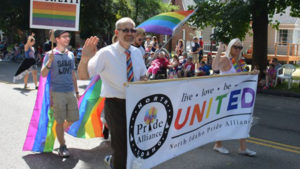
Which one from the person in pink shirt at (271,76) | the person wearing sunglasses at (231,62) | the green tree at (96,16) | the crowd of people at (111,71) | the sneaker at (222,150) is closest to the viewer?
the crowd of people at (111,71)

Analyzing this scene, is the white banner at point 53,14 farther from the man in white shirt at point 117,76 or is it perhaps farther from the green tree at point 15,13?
the green tree at point 15,13

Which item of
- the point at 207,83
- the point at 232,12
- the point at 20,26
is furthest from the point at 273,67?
the point at 20,26

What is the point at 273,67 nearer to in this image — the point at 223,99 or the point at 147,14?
the point at 223,99

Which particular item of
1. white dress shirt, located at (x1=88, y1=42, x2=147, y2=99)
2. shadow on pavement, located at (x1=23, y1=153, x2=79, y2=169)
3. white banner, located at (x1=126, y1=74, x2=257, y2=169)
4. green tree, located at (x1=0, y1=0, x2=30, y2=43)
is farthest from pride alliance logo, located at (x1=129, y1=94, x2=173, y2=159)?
green tree, located at (x1=0, y1=0, x2=30, y2=43)

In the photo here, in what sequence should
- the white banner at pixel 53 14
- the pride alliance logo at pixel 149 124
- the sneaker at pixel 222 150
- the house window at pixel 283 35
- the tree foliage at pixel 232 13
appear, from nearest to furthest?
1. the pride alliance logo at pixel 149 124
2. the white banner at pixel 53 14
3. the sneaker at pixel 222 150
4. the tree foliage at pixel 232 13
5. the house window at pixel 283 35

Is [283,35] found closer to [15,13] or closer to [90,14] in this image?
[90,14]

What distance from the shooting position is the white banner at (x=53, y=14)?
16.6 feet

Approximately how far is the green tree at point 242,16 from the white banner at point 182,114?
8720 mm

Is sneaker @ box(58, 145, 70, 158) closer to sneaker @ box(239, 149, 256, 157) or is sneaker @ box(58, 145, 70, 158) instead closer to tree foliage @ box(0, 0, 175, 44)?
sneaker @ box(239, 149, 256, 157)

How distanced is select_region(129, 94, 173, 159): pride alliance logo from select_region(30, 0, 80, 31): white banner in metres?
1.99

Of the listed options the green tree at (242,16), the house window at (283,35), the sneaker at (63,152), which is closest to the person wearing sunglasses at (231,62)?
the sneaker at (63,152)

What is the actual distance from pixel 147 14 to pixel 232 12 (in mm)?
22948

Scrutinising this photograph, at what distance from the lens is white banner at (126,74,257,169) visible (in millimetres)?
3965

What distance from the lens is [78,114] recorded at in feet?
18.3
